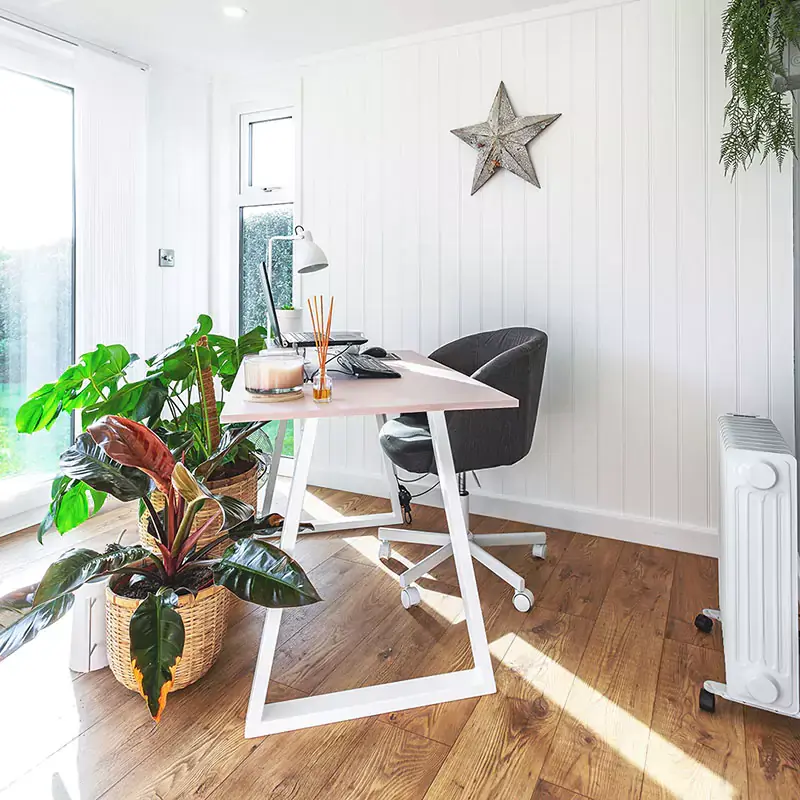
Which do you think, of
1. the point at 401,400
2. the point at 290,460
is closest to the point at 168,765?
the point at 401,400

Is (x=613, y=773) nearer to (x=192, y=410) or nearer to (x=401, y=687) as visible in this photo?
(x=401, y=687)

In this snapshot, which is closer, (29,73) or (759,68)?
(759,68)

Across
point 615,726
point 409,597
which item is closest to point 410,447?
point 409,597

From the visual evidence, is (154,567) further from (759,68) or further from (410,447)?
(759,68)

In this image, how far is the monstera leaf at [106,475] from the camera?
1.56m

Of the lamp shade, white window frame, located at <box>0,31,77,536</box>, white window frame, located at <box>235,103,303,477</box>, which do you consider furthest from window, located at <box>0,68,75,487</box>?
the lamp shade

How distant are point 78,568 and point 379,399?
0.84 meters

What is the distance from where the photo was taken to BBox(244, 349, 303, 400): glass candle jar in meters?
1.49

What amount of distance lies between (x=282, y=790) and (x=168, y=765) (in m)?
0.27

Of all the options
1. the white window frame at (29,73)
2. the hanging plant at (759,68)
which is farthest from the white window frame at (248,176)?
the hanging plant at (759,68)

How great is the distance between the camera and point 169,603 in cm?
139

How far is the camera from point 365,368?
6.37 ft

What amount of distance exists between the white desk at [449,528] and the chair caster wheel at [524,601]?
396 millimetres

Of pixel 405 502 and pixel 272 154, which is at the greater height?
pixel 272 154
